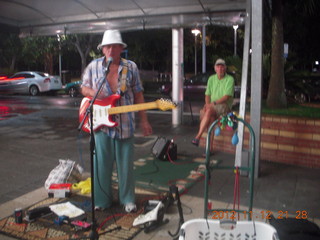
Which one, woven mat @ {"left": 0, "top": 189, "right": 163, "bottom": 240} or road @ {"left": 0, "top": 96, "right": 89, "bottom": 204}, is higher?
road @ {"left": 0, "top": 96, "right": 89, "bottom": 204}

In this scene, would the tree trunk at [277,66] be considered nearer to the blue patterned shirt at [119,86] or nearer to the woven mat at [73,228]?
the blue patterned shirt at [119,86]

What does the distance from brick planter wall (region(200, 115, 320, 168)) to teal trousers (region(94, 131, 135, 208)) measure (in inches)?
118

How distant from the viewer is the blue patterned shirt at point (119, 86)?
4371mm

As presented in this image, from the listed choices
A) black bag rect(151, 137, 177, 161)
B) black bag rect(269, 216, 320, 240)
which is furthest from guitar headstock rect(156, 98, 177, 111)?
black bag rect(151, 137, 177, 161)

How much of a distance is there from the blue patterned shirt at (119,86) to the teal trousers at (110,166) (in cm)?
10

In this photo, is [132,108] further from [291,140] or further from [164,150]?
[291,140]

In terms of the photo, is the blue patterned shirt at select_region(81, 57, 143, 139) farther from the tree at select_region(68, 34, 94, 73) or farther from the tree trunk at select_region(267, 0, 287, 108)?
the tree at select_region(68, 34, 94, 73)

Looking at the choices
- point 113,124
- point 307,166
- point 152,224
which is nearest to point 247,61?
point 307,166

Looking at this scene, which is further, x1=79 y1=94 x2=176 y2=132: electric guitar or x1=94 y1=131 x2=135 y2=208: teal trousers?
x1=94 y1=131 x2=135 y2=208: teal trousers

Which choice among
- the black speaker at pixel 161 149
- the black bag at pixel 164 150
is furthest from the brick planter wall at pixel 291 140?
the black speaker at pixel 161 149

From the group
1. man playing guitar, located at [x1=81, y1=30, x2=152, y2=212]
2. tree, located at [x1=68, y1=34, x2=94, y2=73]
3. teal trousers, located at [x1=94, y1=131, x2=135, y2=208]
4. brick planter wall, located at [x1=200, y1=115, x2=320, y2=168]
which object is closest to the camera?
man playing guitar, located at [x1=81, y1=30, x2=152, y2=212]

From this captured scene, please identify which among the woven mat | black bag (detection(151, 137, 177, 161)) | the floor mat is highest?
black bag (detection(151, 137, 177, 161))

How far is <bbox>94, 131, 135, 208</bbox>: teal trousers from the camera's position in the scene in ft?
14.6

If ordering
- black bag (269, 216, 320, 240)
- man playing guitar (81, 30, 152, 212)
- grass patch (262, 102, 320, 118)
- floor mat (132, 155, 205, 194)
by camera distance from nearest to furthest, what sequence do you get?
black bag (269, 216, 320, 240)
man playing guitar (81, 30, 152, 212)
floor mat (132, 155, 205, 194)
grass patch (262, 102, 320, 118)
